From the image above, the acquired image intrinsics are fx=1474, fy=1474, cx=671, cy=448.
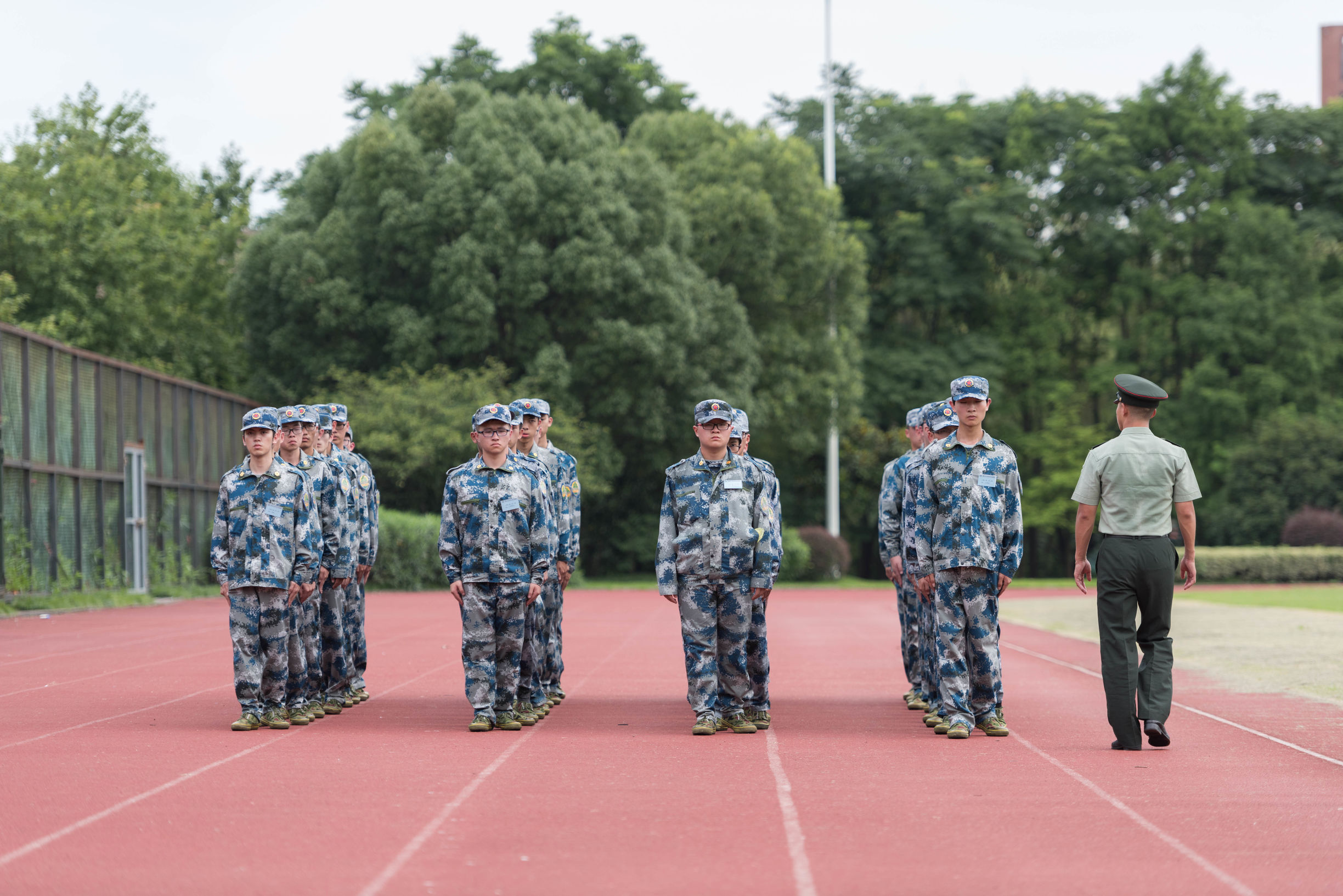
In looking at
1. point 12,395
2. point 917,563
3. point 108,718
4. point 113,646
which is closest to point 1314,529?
point 12,395

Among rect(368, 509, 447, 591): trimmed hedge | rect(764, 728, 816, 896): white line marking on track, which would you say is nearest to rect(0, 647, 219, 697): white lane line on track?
rect(764, 728, 816, 896): white line marking on track

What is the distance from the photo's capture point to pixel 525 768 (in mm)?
8102

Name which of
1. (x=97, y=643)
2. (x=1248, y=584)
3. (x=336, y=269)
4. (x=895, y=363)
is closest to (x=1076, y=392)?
(x=895, y=363)

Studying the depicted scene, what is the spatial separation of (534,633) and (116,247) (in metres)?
33.7

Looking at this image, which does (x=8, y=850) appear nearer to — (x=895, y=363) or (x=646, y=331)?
(x=646, y=331)

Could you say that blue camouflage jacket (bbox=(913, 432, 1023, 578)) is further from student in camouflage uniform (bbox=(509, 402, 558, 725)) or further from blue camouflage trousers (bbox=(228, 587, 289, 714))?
blue camouflage trousers (bbox=(228, 587, 289, 714))

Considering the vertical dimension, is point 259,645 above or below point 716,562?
below

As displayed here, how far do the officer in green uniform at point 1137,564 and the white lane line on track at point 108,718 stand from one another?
649cm

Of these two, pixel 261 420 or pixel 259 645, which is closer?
pixel 259 645

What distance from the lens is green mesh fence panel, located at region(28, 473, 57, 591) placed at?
901 inches

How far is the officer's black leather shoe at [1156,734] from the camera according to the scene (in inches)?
352

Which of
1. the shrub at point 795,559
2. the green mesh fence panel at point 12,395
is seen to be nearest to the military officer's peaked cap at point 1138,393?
the green mesh fence panel at point 12,395

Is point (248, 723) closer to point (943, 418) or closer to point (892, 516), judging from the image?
point (892, 516)

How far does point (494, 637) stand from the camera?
9805 millimetres
